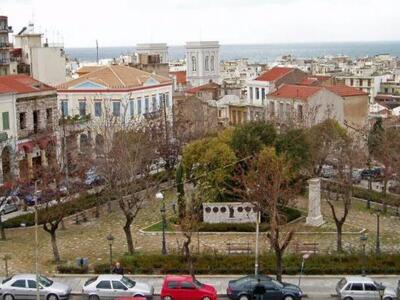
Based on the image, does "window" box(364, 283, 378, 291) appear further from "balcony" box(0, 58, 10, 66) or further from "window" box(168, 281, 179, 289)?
"balcony" box(0, 58, 10, 66)

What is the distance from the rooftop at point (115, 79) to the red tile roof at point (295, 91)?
1322 cm

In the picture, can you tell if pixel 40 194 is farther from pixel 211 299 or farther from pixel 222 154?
pixel 211 299

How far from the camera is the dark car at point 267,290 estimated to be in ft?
94.8

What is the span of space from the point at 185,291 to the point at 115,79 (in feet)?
139

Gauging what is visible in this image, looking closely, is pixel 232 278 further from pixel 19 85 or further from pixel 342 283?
pixel 19 85

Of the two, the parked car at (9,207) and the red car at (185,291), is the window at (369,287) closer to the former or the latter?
the red car at (185,291)

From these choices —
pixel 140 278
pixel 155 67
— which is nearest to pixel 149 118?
pixel 155 67

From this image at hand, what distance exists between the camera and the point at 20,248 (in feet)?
127

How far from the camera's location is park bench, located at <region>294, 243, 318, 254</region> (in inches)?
1410

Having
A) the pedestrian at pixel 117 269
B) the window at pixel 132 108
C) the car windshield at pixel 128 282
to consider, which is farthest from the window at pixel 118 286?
the window at pixel 132 108

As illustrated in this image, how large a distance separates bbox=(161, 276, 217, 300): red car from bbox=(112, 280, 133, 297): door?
4.90ft

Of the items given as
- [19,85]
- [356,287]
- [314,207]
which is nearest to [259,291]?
[356,287]

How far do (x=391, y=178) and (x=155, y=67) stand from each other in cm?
5090

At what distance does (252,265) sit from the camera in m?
33.2
